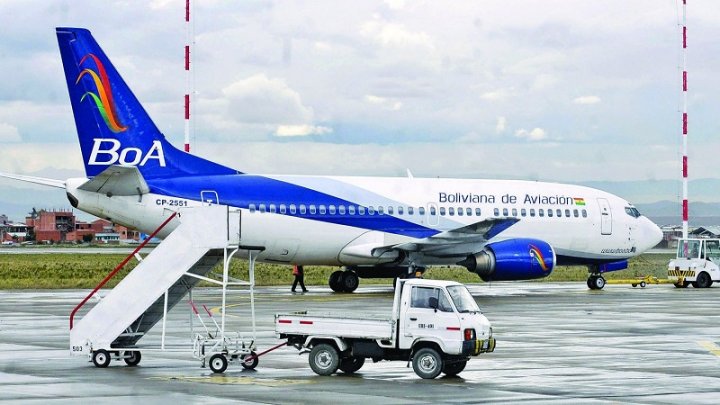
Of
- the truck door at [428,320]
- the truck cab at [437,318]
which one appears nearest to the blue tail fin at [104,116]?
the truck cab at [437,318]

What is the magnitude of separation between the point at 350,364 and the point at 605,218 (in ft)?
109

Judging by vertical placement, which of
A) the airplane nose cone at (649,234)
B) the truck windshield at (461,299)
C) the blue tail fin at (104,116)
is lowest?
the truck windshield at (461,299)

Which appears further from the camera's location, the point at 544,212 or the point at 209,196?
the point at 544,212

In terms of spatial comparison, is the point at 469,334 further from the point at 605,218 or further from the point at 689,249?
the point at 689,249

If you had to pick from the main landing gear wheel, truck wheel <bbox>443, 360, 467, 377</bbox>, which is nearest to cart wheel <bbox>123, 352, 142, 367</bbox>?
truck wheel <bbox>443, 360, 467, 377</bbox>

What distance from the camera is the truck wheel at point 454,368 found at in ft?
73.7

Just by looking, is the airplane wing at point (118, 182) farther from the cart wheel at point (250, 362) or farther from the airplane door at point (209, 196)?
the cart wheel at point (250, 362)

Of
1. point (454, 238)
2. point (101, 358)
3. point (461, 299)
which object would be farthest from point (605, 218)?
point (101, 358)

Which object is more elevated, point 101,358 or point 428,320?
point 428,320

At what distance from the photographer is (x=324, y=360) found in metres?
22.4

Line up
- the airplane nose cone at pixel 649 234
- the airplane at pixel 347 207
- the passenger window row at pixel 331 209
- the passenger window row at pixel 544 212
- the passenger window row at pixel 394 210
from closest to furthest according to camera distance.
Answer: the airplane at pixel 347 207
the passenger window row at pixel 331 209
the passenger window row at pixel 394 210
the passenger window row at pixel 544 212
the airplane nose cone at pixel 649 234

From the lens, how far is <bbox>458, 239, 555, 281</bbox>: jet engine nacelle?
47.4 metres

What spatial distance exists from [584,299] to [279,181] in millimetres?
12009

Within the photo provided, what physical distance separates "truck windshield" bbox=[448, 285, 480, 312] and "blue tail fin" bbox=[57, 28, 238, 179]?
23.3 meters
